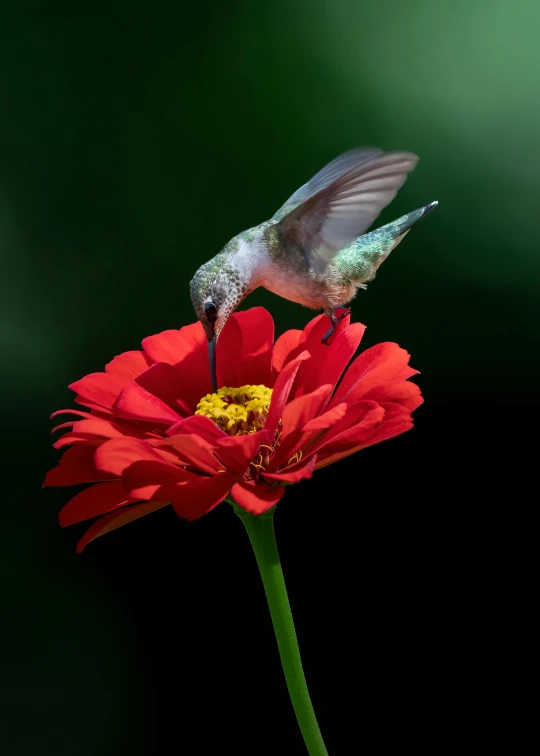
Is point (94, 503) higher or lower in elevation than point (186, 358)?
lower

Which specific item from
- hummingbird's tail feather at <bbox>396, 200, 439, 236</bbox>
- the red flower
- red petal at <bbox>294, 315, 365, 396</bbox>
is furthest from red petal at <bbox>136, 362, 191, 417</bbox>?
hummingbird's tail feather at <bbox>396, 200, 439, 236</bbox>

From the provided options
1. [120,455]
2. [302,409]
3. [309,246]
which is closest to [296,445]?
[302,409]

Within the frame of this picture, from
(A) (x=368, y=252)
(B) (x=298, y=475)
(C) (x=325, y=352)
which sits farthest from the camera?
(A) (x=368, y=252)

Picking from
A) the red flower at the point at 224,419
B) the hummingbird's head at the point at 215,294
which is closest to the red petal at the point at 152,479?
the red flower at the point at 224,419

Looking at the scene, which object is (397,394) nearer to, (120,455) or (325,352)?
(325,352)

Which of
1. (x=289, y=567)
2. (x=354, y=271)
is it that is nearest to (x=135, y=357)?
(x=354, y=271)

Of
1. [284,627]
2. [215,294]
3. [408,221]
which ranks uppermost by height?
[408,221]

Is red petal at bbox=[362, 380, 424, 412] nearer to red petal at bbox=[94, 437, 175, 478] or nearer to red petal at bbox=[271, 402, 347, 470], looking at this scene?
red petal at bbox=[271, 402, 347, 470]
